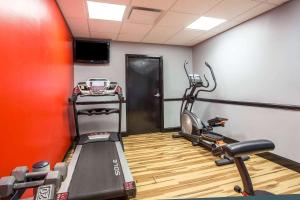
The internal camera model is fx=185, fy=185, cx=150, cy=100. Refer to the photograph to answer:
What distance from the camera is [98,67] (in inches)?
179

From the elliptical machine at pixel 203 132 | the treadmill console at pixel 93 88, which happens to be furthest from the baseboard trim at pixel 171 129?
the treadmill console at pixel 93 88

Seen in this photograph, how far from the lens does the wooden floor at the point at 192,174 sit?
2.13m

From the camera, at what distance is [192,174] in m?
2.57

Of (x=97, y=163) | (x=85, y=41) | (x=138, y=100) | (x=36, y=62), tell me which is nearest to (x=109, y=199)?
(x=97, y=163)

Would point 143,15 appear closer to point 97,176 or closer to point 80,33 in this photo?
point 80,33

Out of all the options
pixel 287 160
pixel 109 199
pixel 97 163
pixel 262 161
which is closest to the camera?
pixel 109 199

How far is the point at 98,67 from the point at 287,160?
162 inches

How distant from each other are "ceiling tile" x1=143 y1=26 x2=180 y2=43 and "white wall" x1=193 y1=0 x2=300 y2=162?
1.10m

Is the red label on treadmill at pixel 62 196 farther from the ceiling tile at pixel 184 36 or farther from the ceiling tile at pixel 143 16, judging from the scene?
the ceiling tile at pixel 184 36

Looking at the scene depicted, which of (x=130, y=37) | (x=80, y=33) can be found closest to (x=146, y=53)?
(x=130, y=37)

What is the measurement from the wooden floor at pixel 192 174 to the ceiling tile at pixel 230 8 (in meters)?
2.41

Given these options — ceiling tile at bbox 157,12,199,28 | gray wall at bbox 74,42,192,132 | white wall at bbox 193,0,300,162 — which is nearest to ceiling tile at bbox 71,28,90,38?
gray wall at bbox 74,42,192,132

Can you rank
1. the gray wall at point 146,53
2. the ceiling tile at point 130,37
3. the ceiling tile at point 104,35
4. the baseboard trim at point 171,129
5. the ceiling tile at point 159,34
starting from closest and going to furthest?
the ceiling tile at point 159,34 < the ceiling tile at point 104,35 < the ceiling tile at point 130,37 < the gray wall at point 146,53 < the baseboard trim at point 171,129

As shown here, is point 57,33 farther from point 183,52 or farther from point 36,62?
point 183,52
